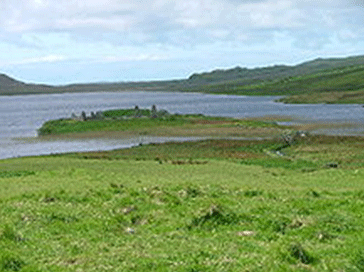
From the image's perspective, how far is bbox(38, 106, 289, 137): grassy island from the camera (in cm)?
11069

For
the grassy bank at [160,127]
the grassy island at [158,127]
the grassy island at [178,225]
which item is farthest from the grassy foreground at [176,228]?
the grassy bank at [160,127]

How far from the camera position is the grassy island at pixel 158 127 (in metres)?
111

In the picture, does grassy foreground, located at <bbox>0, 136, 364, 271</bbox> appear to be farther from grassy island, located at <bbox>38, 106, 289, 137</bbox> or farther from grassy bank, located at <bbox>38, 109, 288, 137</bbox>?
grassy bank, located at <bbox>38, 109, 288, 137</bbox>

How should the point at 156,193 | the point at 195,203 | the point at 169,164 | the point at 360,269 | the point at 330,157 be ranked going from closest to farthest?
1. the point at 360,269
2. the point at 195,203
3. the point at 156,193
4. the point at 169,164
5. the point at 330,157

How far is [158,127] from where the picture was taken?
122062 mm

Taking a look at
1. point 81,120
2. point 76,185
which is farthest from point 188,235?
point 81,120

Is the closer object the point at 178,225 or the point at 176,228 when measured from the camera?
the point at 176,228

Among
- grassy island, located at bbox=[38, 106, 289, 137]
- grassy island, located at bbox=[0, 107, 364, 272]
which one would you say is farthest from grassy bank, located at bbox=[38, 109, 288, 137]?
Answer: grassy island, located at bbox=[0, 107, 364, 272]

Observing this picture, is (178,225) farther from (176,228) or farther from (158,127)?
(158,127)

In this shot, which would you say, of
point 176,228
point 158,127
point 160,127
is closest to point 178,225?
point 176,228

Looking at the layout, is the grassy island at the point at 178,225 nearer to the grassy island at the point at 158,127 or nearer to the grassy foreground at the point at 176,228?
the grassy foreground at the point at 176,228

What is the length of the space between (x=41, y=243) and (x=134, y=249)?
2.93 meters

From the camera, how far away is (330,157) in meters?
64.8

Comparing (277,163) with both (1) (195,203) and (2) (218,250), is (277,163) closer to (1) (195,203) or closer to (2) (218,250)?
(1) (195,203)
